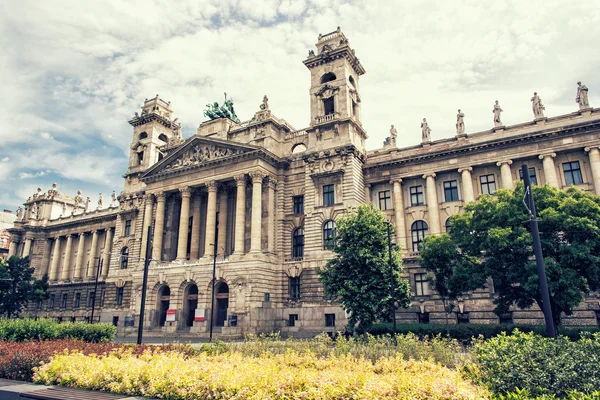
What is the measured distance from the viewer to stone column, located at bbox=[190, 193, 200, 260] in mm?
51719

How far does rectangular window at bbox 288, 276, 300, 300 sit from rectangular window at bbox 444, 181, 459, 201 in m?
18.0

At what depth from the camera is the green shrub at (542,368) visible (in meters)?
10.7

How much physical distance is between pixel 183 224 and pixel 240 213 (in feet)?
27.6

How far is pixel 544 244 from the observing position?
92.2ft

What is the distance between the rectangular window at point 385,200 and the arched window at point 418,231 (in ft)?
11.5

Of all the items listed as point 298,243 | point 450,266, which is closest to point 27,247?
point 298,243

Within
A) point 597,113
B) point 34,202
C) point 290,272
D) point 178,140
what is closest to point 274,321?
point 290,272

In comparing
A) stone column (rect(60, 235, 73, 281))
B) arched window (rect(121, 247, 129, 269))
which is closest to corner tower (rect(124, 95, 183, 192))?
arched window (rect(121, 247, 129, 269))

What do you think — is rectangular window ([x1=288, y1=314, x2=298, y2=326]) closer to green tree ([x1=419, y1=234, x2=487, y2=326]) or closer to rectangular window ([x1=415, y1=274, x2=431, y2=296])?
rectangular window ([x1=415, y1=274, x2=431, y2=296])

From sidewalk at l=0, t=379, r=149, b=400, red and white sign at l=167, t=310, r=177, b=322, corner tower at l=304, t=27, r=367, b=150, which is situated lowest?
sidewalk at l=0, t=379, r=149, b=400

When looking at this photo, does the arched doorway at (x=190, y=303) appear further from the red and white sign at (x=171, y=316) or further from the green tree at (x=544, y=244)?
the green tree at (x=544, y=244)

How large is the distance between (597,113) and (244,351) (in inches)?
Answer: 1537

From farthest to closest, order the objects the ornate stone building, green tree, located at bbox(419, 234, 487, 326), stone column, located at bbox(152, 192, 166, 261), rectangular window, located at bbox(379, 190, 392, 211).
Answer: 1. stone column, located at bbox(152, 192, 166, 261)
2. rectangular window, located at bbox(379, 190, 392, 211)
3. the ornate stone building
4. green tree, located at bbox(419, 234, 487, 326)

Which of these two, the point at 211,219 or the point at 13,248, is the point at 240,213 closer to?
the point at 211,219
